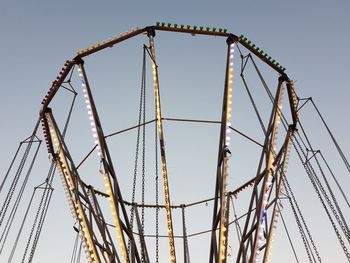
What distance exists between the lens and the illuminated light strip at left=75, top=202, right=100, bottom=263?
1127cm

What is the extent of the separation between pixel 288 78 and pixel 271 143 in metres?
2.78

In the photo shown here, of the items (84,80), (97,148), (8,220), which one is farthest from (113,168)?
(8,220)

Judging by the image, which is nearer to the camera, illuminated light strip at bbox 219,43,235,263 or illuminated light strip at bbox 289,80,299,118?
illuminated light strip at bbox 219,43,235,263

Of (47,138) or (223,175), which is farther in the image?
(47,138)

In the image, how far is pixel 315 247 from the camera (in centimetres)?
1295

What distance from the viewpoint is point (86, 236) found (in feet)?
37.6

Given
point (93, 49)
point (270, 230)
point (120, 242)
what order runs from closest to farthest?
point (120, 242) < point (270, 230) < point (93, 49)

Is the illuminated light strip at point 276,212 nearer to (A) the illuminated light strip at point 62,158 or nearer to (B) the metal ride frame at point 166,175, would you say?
(B) the metal ride frame at point 166,175

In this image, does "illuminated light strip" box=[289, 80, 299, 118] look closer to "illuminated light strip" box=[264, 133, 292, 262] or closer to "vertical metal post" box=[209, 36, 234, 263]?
"illuminated light strip" box=[264, 133, 292, 262]

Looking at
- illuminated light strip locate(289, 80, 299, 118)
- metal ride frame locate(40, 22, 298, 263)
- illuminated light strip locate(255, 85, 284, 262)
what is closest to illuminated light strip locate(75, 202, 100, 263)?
metal ride frame locate(40, 22, 298, 263)

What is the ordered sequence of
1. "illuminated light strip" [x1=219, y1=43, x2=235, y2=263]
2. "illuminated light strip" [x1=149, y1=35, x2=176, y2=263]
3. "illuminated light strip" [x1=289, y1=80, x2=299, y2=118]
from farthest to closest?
"illuminated light strip" [x1=289, y1=80, x2=299, y2=118], "illuminated light strip" [x1=149, y1=35, x2=176, y2=263], "illuminated light strip" [x1=219, y1=43, x2=235, y2=263]

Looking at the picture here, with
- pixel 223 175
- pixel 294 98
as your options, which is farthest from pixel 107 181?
pixel 294 98

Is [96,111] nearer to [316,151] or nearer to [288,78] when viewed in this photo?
[288,78]

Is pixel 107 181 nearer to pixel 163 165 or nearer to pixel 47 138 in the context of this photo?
pixel 163 165
